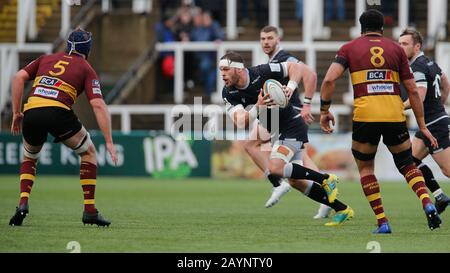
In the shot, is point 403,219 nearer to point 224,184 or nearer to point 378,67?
point 378,67

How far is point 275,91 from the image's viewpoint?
41.1ft

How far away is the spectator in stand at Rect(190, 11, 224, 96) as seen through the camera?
27.9 m

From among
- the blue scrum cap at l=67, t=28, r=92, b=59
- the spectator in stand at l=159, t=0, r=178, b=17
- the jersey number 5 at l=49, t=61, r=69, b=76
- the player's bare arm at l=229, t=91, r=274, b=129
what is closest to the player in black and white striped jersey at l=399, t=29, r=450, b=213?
the player's bare arm at l=229, t=91, r=274, b=129

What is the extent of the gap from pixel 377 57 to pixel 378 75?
0.20 meters

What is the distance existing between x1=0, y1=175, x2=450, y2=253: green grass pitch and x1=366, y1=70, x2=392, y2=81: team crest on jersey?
5.64 ft

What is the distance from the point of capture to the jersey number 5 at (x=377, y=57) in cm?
1172

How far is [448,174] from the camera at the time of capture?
14492 mm

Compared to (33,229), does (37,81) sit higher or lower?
higher

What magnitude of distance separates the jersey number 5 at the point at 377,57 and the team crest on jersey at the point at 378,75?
75 millimetres

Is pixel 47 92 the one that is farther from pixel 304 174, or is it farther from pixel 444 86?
pixel 444 86
